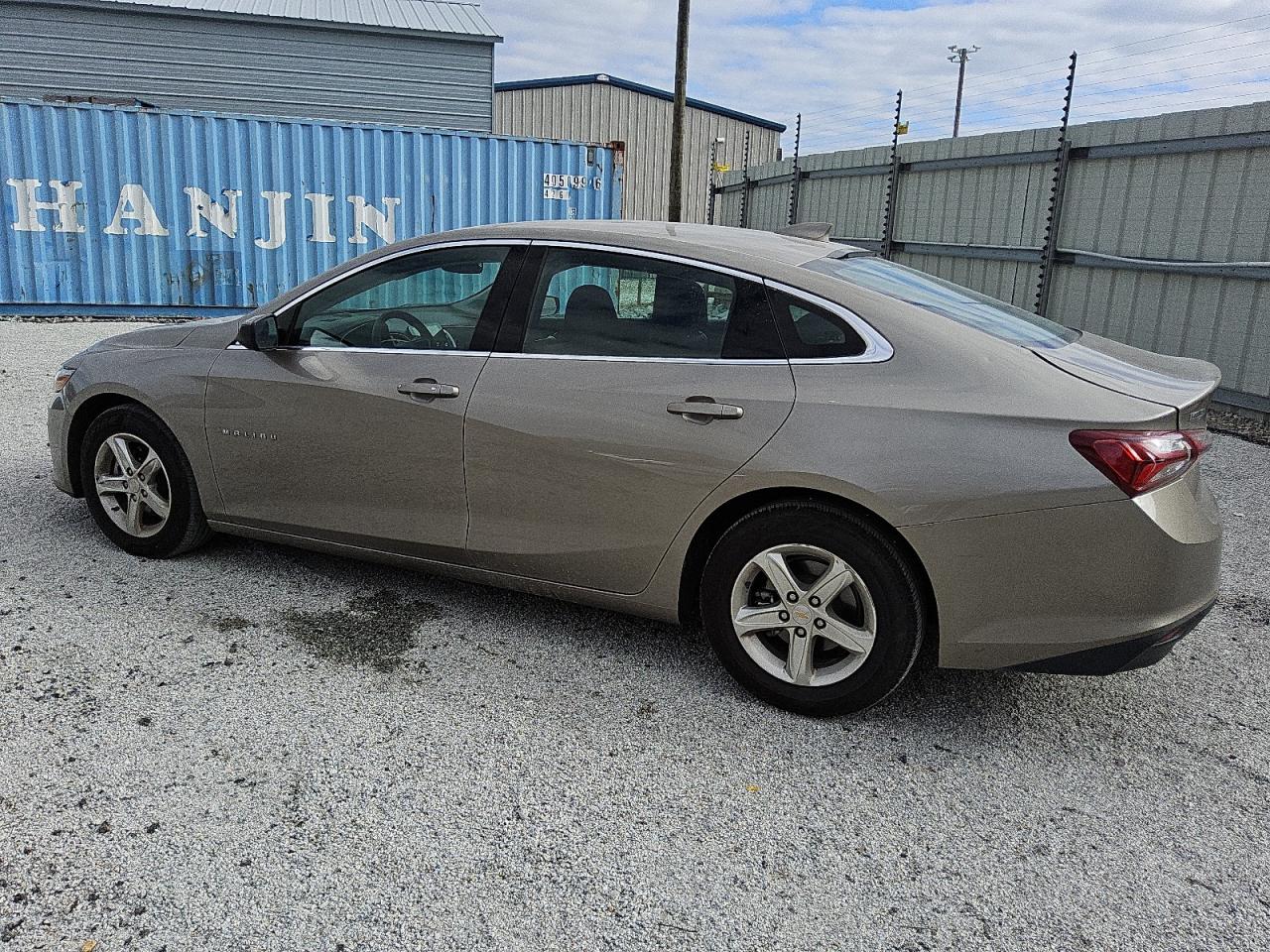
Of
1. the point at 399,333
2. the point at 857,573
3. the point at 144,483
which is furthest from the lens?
the point at 144,483

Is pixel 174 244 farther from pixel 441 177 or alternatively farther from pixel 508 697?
pixel 508 697

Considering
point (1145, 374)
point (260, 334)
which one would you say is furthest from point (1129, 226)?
point (260, 334)

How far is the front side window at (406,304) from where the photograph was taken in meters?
3.81

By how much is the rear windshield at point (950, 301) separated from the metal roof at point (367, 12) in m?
21.1

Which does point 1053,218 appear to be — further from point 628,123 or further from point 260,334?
point 628,123

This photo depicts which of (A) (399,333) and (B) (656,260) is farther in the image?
(A) (399,333)

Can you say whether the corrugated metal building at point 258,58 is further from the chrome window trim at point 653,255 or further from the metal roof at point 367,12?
the chrome window trim at point 653,255

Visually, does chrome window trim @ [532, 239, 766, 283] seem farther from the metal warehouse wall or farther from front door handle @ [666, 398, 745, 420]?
the metal warehouse wall

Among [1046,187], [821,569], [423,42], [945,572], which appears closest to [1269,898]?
[945,572]

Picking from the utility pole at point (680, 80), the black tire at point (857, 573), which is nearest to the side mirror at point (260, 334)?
the black tire at point (857, 573)

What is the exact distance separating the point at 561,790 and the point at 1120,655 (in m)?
1.59

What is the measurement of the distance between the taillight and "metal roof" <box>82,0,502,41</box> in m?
22.3

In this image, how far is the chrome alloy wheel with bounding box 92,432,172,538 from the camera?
4391mm

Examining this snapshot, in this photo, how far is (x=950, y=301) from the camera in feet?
11.5
